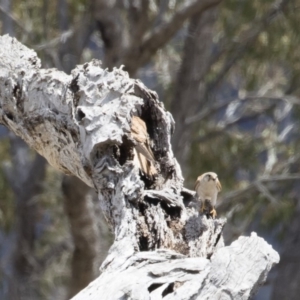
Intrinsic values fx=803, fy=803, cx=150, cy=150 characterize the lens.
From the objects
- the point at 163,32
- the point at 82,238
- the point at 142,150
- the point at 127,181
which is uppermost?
the point at 163,32

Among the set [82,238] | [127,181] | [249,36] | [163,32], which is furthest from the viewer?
[249,36]

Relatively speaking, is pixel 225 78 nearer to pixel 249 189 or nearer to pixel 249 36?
pixel 249 36

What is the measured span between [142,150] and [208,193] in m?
0.29

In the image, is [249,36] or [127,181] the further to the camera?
[249,36]

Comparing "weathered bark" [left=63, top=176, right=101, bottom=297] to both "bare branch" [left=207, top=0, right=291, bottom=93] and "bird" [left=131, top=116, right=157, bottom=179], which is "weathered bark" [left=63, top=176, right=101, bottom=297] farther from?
"bird" [left=131, top=116, right=157, bottom=179]

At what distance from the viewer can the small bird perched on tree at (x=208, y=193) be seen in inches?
102

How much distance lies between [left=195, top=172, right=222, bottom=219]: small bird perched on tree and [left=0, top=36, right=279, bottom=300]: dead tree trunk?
0.16 feet

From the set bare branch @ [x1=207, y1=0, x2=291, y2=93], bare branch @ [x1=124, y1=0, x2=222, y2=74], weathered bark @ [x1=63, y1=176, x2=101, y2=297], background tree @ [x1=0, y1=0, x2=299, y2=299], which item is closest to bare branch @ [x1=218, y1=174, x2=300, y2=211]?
background tree @ [x1=0, y1=0, x2=299, y2=299]

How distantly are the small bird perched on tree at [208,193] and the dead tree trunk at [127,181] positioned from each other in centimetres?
5

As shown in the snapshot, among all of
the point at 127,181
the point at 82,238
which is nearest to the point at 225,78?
the point at 82,238

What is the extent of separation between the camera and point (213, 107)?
7.77 metres

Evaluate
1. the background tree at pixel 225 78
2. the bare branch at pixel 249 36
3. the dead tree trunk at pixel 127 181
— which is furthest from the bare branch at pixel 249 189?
the dead tree trunk at pixel 127 181

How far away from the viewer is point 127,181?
8.20 feet

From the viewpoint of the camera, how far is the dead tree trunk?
74.4 inches
